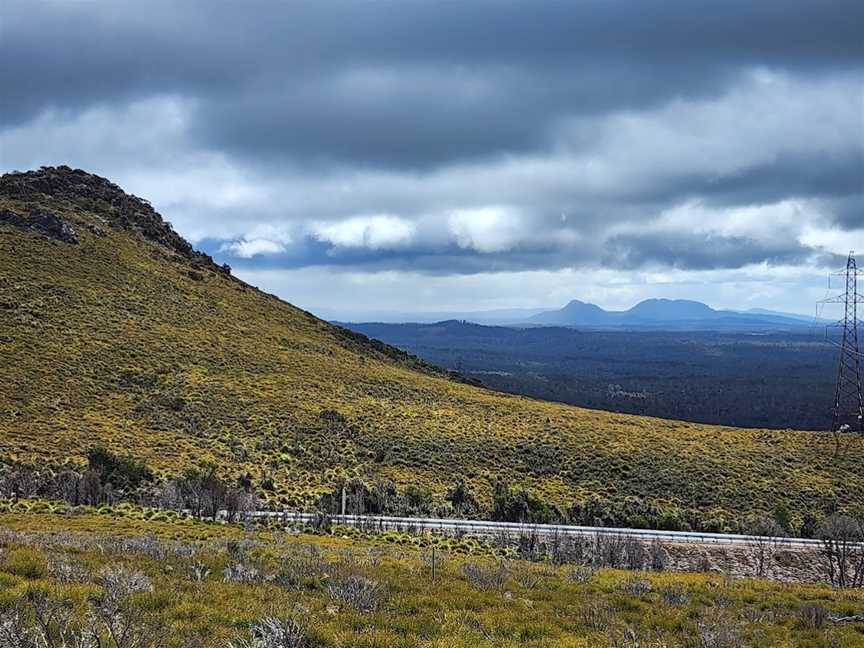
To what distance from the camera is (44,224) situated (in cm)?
8300

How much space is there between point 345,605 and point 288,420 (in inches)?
1631

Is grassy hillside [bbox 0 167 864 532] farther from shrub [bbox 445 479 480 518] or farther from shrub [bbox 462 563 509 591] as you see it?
shrub [bbox 462 563 509 591]

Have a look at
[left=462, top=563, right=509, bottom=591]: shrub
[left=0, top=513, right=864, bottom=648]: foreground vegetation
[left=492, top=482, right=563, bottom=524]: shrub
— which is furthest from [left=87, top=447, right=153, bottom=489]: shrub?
[left=462, top=563, right=509, bottom=591]: shrub

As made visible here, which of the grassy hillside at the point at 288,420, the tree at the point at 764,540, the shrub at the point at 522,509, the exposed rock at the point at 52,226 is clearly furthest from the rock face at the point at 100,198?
the tree at the point at 764,540

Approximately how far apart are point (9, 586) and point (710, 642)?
31.3ft

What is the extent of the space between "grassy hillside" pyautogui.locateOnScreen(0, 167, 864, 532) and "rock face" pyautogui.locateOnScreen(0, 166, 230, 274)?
21.5 m

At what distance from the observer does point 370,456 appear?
1761 inches

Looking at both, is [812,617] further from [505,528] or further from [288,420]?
[288,420]

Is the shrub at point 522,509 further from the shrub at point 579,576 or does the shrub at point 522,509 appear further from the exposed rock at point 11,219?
the exposed rock at point 11,219

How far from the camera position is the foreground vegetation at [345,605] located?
7.19 metres

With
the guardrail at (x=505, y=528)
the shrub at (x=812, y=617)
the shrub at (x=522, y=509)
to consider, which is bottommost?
the shrub at (x=522, y=509)

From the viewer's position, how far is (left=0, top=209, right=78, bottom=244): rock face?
82000mm

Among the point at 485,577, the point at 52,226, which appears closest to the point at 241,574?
the point at 485,577

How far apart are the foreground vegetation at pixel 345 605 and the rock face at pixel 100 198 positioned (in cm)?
→ 9278
